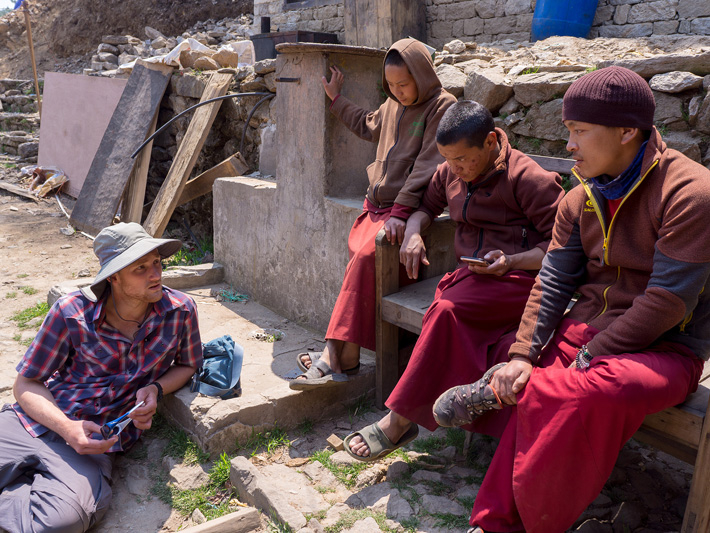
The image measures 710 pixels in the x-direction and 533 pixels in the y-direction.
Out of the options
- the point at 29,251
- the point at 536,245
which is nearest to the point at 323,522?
the point at 536,245

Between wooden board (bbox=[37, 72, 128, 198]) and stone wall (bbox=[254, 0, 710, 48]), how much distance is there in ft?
11.2

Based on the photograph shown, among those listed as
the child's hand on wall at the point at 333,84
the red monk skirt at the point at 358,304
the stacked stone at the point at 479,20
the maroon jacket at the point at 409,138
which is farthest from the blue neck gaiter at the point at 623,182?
the stacked stone at the point at 479,20

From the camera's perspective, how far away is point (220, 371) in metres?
3.16

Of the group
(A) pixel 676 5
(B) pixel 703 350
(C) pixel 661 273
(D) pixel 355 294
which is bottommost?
(D) pixel 355 294

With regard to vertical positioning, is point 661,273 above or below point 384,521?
above

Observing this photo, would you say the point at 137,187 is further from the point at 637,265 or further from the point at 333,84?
the point at 637,265

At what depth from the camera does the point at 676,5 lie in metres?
6.30

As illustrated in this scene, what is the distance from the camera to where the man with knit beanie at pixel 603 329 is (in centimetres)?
184

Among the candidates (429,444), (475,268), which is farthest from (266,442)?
(475,268)

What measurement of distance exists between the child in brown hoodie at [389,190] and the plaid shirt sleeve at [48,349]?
110 cm

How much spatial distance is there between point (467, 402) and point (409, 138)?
167cm

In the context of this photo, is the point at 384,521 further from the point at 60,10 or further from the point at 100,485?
the point at 60,10

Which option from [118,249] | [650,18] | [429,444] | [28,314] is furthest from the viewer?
[650,18]

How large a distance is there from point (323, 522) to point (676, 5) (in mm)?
6480
